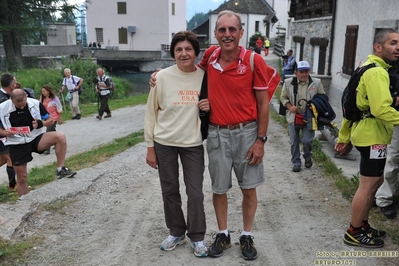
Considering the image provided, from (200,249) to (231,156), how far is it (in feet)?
2.88

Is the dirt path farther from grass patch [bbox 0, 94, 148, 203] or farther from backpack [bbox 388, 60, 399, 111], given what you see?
backpack [bbox 388, 60, 399, 111]

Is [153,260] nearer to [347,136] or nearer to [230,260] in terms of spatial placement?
[230,260]

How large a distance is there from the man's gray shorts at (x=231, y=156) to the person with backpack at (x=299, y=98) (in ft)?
9.97

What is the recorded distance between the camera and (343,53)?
464 inches

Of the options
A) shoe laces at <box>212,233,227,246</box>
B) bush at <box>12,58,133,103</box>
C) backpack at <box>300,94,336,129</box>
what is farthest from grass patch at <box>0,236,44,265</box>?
bush at <box>12,58,133,103</box>

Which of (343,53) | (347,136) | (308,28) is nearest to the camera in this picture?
(347,136)

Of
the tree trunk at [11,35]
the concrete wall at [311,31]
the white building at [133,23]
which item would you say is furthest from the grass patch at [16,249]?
the white building at [133,23]

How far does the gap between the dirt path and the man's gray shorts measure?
0.69 metres

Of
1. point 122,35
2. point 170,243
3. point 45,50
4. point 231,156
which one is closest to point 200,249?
point 170,243

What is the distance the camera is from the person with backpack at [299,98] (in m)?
6.22

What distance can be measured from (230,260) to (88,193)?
2549 millimetres

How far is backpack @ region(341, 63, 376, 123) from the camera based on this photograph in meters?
3.57

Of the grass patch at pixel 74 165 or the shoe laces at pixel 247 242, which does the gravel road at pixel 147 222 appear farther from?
the grass patch at pixel 74 165

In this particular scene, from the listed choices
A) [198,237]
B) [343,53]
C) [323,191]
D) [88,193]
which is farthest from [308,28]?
[198,237]
